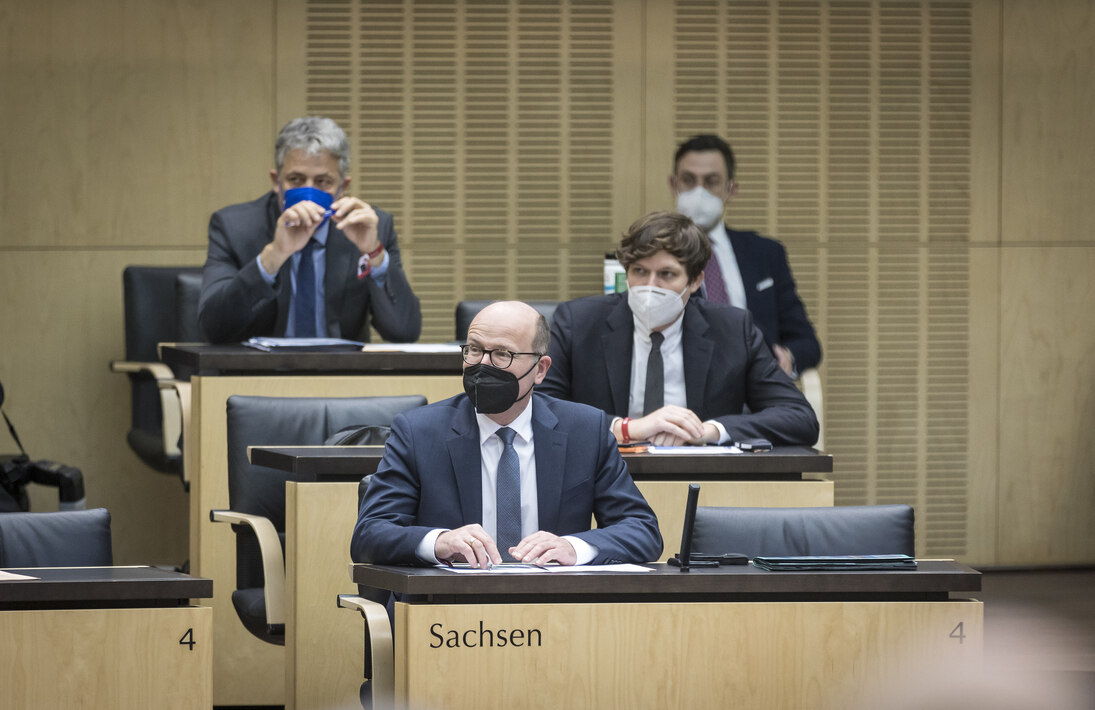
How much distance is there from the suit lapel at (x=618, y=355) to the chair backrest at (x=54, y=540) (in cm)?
162

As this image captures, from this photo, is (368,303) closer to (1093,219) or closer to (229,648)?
(229,648)

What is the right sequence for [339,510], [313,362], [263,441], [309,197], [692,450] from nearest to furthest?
[339,510]
[692,450]
[263,441]
[313,362]
[309,197]

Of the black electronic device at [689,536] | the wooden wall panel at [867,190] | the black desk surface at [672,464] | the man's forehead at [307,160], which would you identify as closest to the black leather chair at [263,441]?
the black desk surface at [672,464]

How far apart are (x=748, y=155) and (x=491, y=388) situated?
3.66 m

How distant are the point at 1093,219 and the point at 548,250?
240 cm

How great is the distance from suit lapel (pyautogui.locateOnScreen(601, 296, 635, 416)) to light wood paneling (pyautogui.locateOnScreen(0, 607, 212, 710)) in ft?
6.31

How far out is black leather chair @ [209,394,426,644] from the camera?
13.3 feet

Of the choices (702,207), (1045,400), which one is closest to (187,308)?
(702,207)

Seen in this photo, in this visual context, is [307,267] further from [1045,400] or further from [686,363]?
[1045,400]

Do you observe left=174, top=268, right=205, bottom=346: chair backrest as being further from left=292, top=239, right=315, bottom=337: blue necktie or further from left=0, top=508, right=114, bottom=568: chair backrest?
left=0, top=508, right=114, bottom=568: chair backrest

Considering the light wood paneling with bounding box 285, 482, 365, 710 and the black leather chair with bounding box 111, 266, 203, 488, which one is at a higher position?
the black leather chair with bounding box 111, 266, 203, 488

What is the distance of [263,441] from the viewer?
13.4 ft

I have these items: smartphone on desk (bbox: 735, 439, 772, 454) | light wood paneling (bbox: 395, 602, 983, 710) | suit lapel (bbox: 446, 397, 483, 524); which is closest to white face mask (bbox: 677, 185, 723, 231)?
smartphone on desk (bbox: 735, 439, 772, 454)

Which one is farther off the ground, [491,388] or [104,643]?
[491,388]
